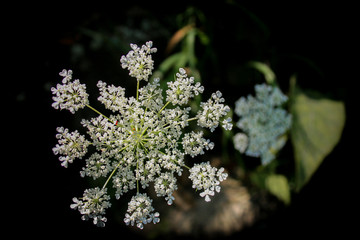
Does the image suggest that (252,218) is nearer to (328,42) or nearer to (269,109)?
(269,109)

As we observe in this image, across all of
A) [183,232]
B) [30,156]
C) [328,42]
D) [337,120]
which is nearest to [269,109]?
[337,120]

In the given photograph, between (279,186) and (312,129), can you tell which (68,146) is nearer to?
(279,186)

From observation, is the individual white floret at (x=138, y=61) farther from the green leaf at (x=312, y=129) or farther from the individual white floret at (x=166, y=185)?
the green leaf at (x=312, y=129)

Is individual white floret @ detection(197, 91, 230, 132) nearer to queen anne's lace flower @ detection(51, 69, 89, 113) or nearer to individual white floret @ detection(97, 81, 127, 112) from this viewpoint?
individual white floret @ detection(97, 81, 127, 112)

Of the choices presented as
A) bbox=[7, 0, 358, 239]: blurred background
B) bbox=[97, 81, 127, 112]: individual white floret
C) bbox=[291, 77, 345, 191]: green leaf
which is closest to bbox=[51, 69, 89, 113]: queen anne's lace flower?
bbox=[97, 81, 127, 112]: individual white floret

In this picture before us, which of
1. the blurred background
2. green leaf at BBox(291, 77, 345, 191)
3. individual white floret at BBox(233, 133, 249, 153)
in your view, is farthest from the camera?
the blurred background

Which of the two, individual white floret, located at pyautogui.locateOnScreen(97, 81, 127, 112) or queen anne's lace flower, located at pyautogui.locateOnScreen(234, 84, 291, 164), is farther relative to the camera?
queen anne's lace flower, located at pyautogui.locateOnScreen(234, 84, 291, 164)

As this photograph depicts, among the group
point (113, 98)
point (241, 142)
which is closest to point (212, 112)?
point (113, 98)
